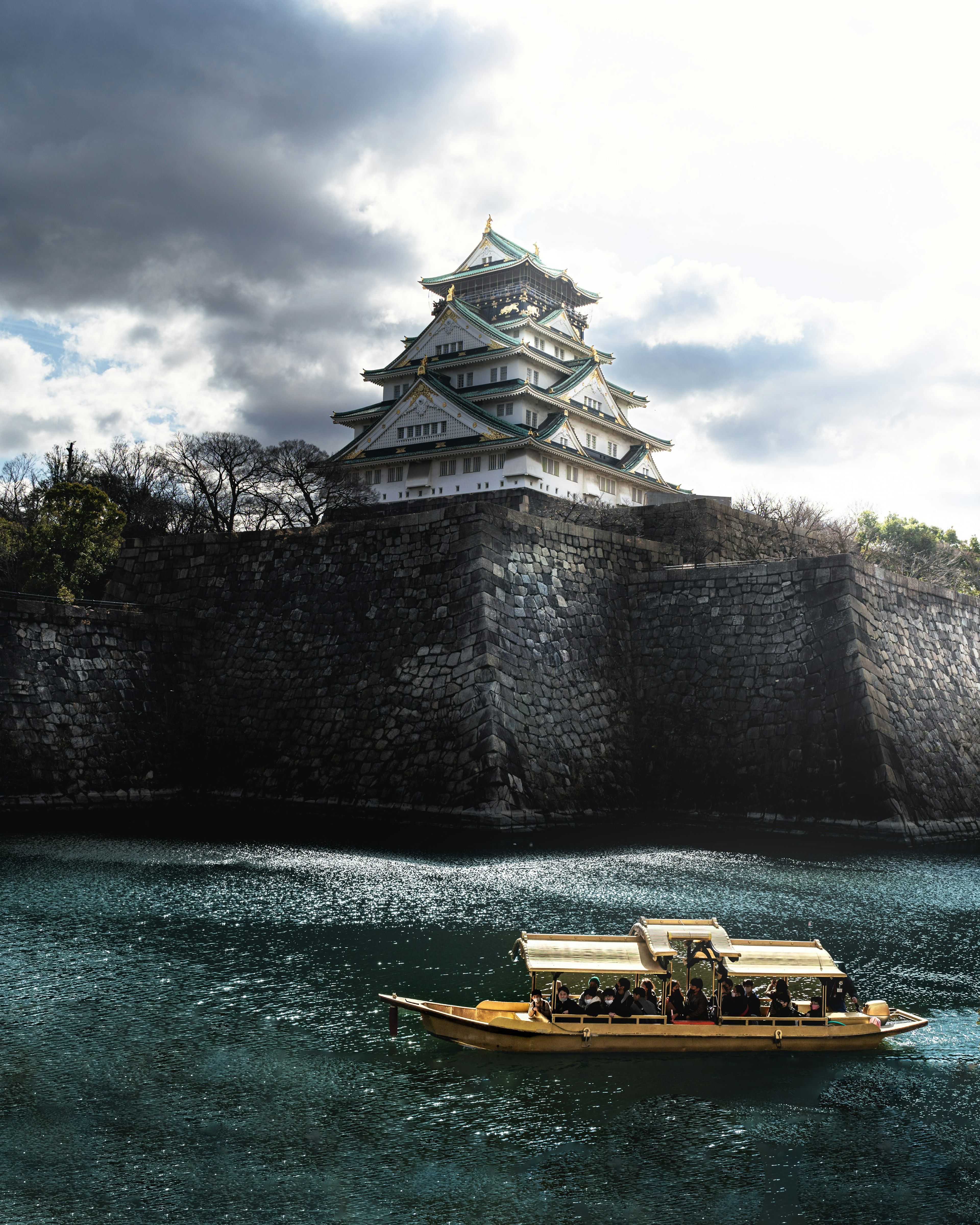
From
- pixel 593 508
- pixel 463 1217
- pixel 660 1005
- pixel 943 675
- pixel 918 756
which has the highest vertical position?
pixel 593 508

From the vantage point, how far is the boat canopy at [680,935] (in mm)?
7988

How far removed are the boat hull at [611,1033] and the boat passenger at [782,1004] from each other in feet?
0.27

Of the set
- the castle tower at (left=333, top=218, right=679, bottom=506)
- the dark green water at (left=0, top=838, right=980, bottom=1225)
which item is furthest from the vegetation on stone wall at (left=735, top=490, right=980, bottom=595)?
the dark green water at (left=0, top=838, right=980, bottom=1225)

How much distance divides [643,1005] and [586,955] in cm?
62

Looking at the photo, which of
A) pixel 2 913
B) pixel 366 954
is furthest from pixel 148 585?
pixel 366 954

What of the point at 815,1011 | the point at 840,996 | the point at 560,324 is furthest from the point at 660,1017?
the point at 560,324

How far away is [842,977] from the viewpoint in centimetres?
796

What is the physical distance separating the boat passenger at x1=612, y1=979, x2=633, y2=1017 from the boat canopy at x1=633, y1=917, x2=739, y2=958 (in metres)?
0.39

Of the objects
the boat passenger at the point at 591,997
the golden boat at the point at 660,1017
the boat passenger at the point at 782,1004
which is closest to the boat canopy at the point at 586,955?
the golden boat at the point at 660,1017

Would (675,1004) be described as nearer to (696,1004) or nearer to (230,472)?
(696,1004)

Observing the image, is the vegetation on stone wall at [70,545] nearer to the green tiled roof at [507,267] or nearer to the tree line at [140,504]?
the tree line at [140,504]

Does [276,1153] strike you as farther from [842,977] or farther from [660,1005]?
[842,977]

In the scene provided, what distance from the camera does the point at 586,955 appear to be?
7.92 metres

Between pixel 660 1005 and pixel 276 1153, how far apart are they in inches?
133
